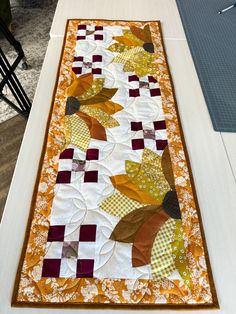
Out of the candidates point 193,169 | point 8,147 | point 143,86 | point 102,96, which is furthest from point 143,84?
point 8,147

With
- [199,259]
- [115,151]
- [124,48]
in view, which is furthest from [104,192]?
[124,48]

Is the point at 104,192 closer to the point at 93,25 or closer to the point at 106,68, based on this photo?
the point at 106,68

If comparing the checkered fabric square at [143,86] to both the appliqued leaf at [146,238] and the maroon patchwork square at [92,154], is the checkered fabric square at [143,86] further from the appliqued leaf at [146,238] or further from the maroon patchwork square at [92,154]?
the appliqued leaf at [146,238]

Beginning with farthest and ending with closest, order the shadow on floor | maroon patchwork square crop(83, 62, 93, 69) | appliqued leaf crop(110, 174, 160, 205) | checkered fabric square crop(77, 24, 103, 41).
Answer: the shadow on floor → checkered fabric square crop(77, 24, 103, 41) → maroon patchwork square crop(83, 62, 93, 69) → appliqued leaf crop(110, 174, 160, 205)

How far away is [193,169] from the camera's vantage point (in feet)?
2.62

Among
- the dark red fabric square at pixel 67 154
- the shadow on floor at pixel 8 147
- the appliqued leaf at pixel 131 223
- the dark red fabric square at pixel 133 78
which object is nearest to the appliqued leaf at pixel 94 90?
the dark red fabric square at pixel 133 78

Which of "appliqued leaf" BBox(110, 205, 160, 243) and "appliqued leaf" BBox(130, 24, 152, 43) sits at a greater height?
"appliqued leaf" BBox(130, 24, 152, 43)

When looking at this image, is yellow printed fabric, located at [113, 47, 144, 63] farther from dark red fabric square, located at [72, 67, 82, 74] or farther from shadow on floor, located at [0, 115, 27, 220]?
shadow on floor, located at [0, 115, 27, 220]

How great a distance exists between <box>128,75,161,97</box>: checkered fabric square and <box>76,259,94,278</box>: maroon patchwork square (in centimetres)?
59

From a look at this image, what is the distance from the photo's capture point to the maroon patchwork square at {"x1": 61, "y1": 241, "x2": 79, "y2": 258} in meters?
0.65

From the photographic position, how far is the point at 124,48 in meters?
1.12

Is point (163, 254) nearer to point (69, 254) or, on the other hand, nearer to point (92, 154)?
point (69, 254)

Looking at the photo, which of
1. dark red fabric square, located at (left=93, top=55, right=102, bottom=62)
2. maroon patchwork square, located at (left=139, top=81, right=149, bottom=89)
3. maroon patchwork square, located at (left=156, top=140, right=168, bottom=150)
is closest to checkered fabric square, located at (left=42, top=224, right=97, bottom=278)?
maroon patchwork square, located at (left=156, top=140, right=168, bottom=150)

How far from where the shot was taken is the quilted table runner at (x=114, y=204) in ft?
2.02
